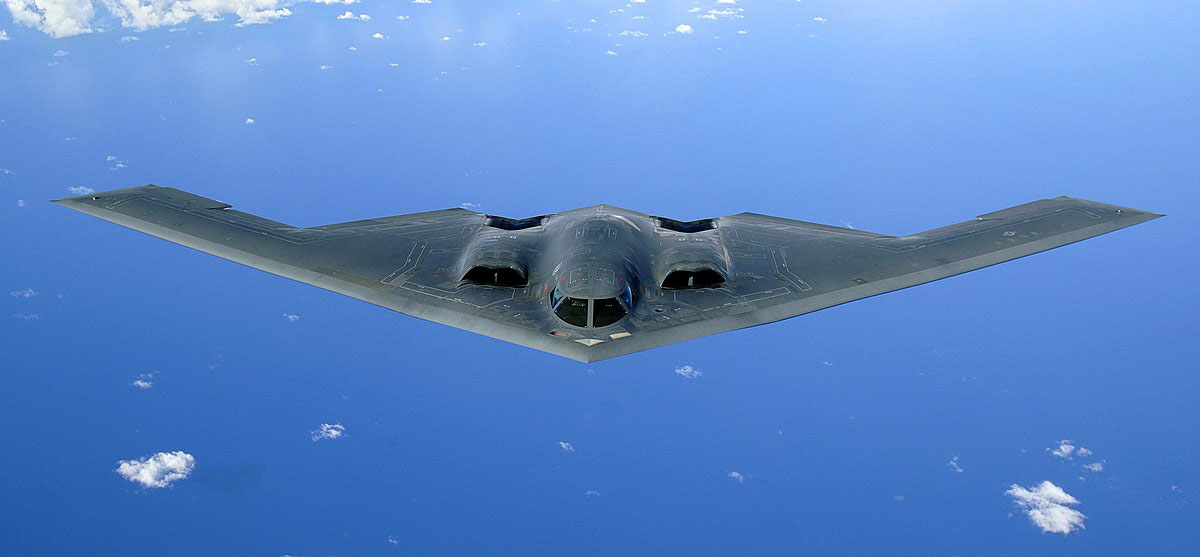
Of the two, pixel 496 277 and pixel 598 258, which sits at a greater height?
pixel 598 258

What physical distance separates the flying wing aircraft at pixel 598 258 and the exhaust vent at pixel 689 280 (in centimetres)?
3

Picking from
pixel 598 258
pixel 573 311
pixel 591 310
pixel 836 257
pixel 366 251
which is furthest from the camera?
pixel 366 251

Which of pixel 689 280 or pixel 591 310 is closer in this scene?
pixel 591 310

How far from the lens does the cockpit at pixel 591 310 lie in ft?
61.1

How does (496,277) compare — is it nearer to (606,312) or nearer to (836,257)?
(606,312)

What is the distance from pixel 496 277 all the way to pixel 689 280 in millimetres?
4367

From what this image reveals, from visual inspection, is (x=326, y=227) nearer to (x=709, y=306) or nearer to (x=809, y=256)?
(x=709, y=306)

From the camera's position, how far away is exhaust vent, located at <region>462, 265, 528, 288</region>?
20.6 metres

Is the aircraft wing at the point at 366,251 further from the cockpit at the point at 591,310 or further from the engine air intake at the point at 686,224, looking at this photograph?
the engine air intake at the point at 686,224

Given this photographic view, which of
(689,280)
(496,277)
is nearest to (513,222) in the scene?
(496,277)

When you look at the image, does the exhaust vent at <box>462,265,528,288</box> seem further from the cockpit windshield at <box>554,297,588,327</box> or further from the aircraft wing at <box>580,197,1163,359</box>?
the aircraft wing at <box>580,197,1163,359</box>

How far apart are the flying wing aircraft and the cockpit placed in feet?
0.09

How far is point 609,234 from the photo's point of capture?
2139cm

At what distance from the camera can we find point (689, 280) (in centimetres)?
2058
